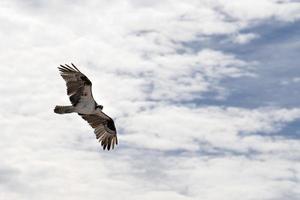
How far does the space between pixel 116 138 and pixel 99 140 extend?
153cm

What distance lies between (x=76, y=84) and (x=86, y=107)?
2235 mm

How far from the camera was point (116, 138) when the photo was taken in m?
54.0

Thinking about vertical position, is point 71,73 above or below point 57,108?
above

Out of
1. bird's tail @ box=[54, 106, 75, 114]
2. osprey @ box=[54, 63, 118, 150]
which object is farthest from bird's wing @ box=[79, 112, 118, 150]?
bird's tail @ box=[54, 106, 75, 114]

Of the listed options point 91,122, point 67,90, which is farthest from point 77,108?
point 91,122

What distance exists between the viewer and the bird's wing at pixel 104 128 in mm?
53906

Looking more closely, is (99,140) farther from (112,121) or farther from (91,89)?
(91,89)

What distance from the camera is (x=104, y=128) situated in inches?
2147

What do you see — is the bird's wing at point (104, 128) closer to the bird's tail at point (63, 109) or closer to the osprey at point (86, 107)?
the osprey at point (86, 107)

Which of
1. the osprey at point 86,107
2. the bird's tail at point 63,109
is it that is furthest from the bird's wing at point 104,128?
the bird's tail at point 63,109

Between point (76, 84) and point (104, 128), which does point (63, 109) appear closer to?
point (76, 84)

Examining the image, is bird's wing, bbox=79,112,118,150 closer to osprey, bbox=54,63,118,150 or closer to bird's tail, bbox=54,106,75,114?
osprey, bbox=54,63,118,150

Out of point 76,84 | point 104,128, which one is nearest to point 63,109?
point 76,84

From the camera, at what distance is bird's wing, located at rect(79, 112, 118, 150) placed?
53906 mm
